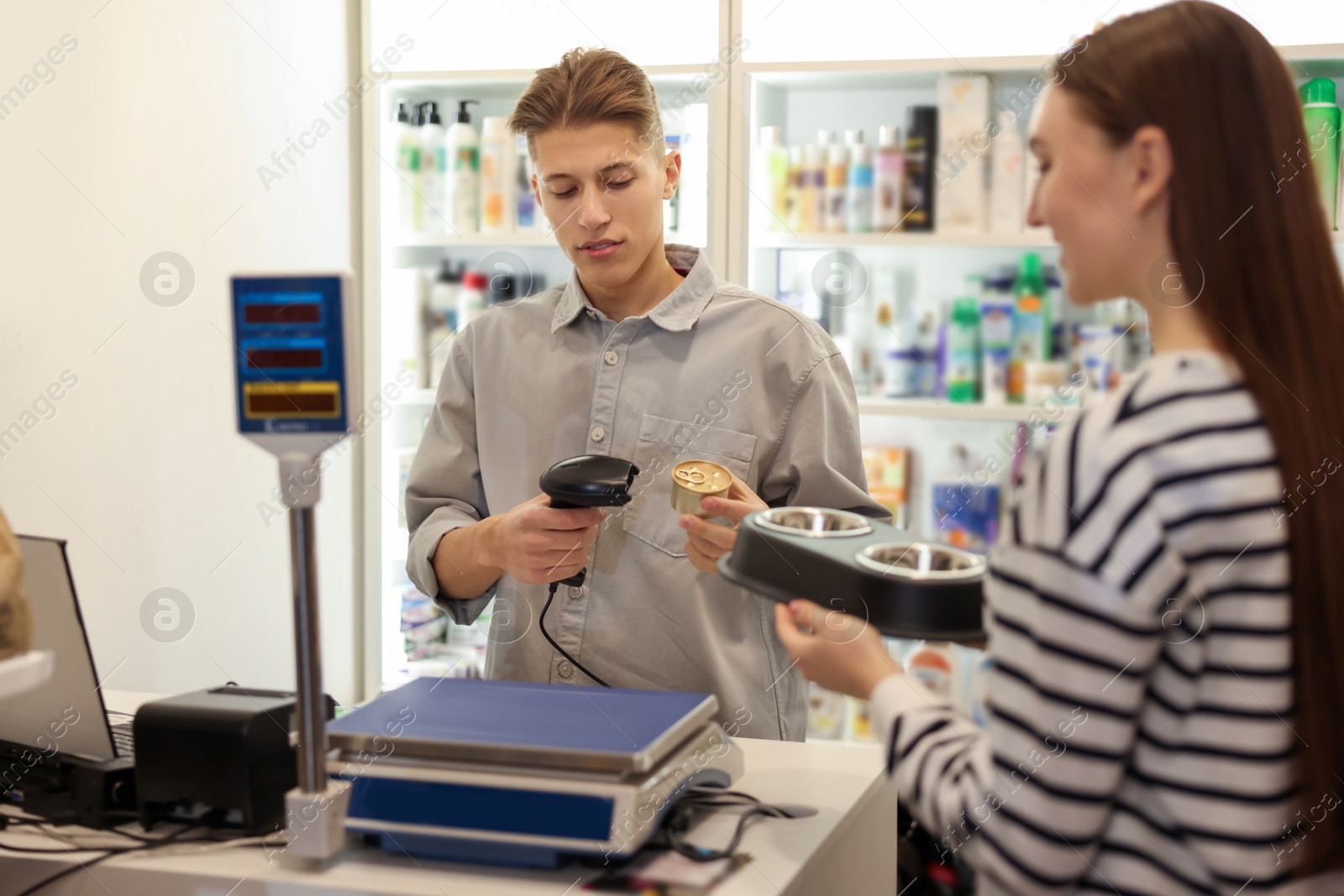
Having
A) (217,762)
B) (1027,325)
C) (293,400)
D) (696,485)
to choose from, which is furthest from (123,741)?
(1027,325)

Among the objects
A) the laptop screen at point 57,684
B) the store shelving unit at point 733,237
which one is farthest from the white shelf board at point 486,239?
the laptop screen at point 57,684

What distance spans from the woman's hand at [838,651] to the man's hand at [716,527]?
0.37 meters

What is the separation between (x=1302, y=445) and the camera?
0.74 meters

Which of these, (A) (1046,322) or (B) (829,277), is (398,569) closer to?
(B) (829,277)

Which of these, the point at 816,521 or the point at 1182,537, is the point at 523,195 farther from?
the point at 1182,537

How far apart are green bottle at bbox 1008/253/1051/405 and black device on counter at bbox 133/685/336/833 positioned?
2.00m

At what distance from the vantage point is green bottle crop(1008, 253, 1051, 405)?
8.71ft

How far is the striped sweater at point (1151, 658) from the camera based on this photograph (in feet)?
2.40

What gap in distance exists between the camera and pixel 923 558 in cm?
109

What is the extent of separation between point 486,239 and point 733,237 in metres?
0.65

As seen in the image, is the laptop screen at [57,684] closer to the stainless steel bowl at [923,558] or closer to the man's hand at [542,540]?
the man's hand at [542,540]

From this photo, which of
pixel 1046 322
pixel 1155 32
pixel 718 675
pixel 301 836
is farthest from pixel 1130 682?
pixel 1046 322

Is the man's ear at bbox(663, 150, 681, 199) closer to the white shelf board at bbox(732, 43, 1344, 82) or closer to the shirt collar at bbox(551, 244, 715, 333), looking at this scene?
the shirt collar at bbox(551, 244, 715, 333)

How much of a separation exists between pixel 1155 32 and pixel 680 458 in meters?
0.96
